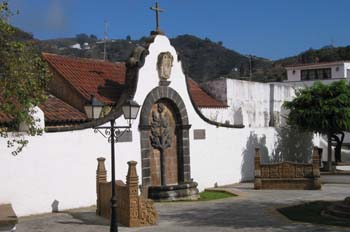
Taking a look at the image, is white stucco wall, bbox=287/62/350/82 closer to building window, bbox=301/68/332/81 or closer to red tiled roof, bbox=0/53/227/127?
building window, bbox=301/68/332/81

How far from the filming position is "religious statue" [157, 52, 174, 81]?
2162 cm

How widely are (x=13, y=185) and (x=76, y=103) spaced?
4.92 m

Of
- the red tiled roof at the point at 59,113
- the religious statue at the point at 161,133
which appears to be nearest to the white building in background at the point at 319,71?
the religious statue at the point at 161,133

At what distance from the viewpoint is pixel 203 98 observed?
28734 millimetres

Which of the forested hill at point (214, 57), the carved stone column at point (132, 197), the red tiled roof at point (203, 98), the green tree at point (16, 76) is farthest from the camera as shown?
the forested hill at point (214, 57)

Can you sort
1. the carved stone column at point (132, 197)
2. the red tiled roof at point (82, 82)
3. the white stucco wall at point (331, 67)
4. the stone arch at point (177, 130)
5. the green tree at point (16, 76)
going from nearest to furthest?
the green tree at point (16, 76) → the carved stone column at point (132, 197) → the red tiled roof at point (82, 82) → the stone arch at point (177, 130) → the white stucco wall at point (331, 67)

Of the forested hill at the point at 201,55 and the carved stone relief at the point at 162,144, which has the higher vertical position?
the forested hill at the point at 201,55

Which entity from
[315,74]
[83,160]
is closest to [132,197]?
[83,160]

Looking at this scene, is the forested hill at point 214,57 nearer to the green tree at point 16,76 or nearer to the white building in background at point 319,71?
the white building in background at point 319,71

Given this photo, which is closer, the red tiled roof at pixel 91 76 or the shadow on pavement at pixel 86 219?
the shadow on pavement at pixel 86 219

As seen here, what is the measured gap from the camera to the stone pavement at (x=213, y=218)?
14.2 meters

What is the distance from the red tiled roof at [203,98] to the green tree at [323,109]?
403 centimetres

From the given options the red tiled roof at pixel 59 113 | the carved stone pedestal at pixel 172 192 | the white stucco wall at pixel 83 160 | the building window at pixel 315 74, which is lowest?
the carved stone pedestal at pixel 172 192

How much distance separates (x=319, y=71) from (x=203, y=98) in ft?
92.4
